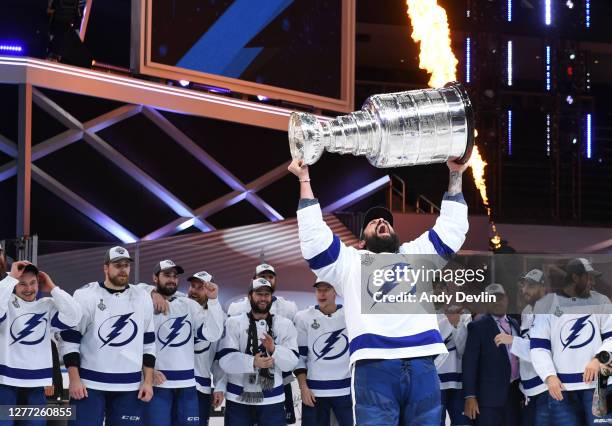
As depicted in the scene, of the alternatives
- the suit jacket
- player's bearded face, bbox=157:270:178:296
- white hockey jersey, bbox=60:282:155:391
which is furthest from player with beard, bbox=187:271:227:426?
the suit jacket

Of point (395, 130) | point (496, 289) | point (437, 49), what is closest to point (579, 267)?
point (496, 289)

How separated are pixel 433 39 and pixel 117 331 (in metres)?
13.4

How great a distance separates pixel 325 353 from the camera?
8.42m

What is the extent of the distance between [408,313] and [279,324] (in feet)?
9.79

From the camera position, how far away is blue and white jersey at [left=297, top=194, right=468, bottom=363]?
5363 mm

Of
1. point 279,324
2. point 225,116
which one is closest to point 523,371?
point 279,324

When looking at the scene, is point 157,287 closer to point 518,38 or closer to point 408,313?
point 408,313

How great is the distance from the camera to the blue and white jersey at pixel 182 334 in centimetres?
812

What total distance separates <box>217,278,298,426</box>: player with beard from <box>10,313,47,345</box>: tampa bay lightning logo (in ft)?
4.76

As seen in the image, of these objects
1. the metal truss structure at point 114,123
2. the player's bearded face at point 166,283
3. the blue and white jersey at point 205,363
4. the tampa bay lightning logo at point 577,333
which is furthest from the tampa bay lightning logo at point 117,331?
the metal truss structure at point 114,123

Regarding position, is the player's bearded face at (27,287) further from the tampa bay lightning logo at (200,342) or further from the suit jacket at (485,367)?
the suit jacket at (485,367)

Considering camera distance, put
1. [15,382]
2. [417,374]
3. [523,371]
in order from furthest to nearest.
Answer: [523,371]
[15,382]
[417,374]

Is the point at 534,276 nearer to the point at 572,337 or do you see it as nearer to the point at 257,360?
the point at 572,337

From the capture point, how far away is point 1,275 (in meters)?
7.40
